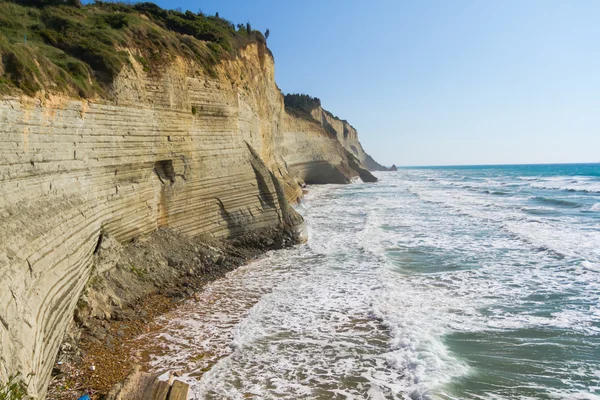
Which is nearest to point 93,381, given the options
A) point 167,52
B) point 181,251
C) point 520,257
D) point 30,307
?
point 30,307

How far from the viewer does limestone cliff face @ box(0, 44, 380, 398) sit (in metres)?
5.77

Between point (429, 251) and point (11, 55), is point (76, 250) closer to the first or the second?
point (11, 55)

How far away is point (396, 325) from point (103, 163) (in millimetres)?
7544

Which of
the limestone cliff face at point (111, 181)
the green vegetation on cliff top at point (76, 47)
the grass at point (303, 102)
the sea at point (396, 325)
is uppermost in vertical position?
the grass at point (303, 102)

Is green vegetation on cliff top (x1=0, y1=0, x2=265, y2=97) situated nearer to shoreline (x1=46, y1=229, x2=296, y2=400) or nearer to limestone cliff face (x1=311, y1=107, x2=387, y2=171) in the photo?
shoreline (x1=46, y1=229, x2=296, y2=400)

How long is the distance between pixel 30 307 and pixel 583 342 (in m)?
9.40

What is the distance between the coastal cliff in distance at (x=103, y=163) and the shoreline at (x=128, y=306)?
1.03 feet

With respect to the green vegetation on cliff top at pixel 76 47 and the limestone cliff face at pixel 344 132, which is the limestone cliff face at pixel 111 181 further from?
the limestone cliff face at pixel 344 132

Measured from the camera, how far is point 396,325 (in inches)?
327

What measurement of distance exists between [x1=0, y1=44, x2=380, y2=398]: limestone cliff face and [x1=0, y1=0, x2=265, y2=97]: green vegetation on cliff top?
0.36 m

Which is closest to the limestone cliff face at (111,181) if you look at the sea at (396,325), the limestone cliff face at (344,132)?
the sea at (396,325)

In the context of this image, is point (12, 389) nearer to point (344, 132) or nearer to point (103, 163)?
point (103, 163)

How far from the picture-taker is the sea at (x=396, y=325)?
6316mm

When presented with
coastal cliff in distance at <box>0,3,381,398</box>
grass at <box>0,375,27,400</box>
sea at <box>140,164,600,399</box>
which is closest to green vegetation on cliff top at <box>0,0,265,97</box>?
coastal cliff in distance at <box>0,3,381,398</box>
